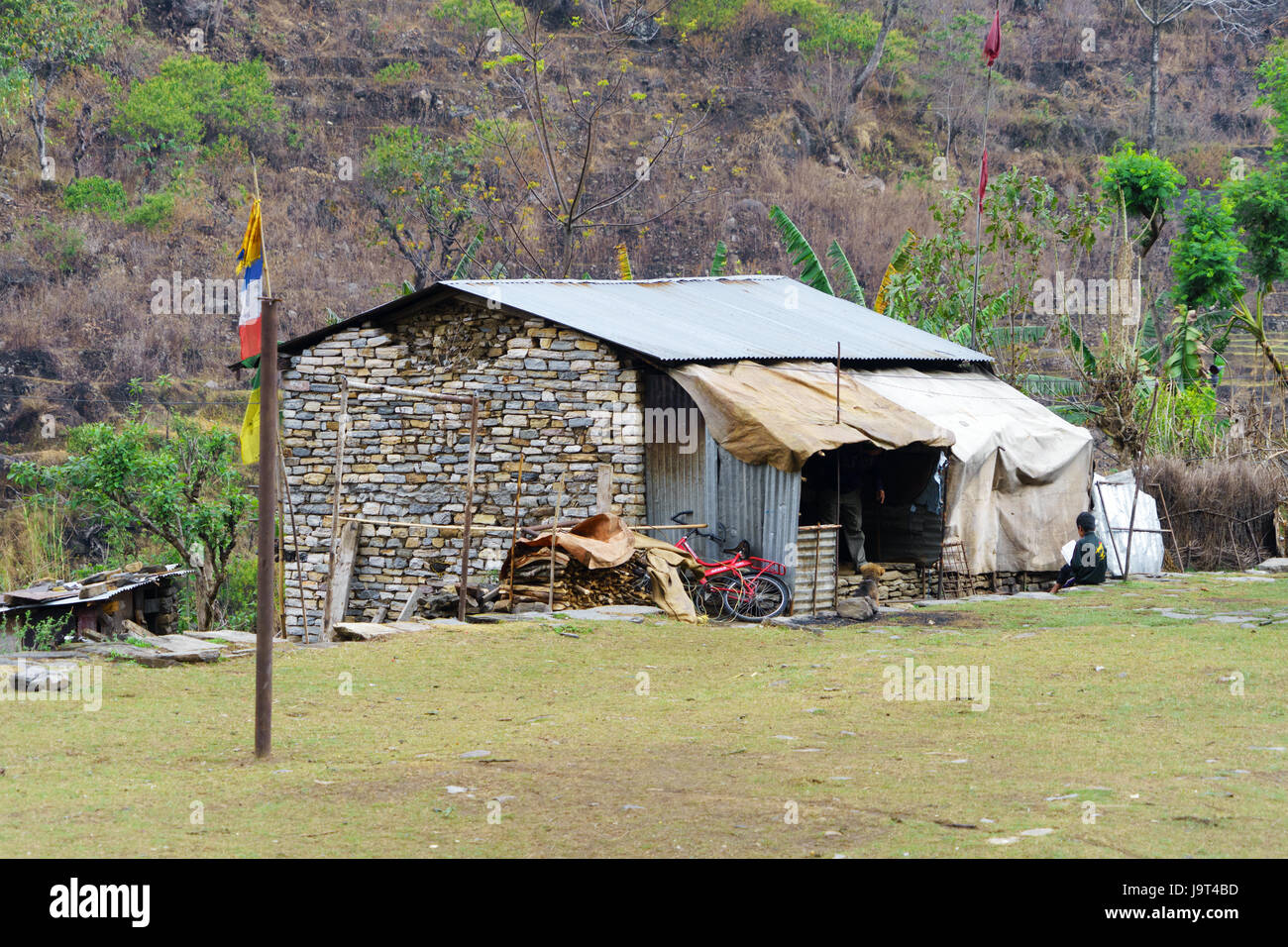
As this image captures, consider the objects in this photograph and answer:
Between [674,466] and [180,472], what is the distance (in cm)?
1044

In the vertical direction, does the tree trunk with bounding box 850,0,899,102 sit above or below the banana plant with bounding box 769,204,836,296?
above

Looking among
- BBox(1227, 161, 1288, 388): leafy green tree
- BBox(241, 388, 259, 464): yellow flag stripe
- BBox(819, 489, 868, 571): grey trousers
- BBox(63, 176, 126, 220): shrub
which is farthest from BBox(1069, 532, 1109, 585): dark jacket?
BBox(63, 176, 126, 220): shrub

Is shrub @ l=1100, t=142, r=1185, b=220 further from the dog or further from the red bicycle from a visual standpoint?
the red bicycle

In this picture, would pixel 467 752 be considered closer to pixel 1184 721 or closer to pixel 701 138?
pixel 1184 721

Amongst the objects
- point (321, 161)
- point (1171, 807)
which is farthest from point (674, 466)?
point (321, 161)

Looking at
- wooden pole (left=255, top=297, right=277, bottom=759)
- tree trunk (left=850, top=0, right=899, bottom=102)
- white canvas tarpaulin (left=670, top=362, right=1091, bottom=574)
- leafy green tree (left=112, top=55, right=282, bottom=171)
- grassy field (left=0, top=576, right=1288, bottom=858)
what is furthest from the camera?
tree trunk (left=850, top=0, right=899, bottom=102)

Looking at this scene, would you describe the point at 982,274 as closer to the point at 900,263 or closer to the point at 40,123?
the point at 900,263

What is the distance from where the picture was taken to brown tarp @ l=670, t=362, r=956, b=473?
14914 millimetres

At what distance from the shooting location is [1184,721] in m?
9.00

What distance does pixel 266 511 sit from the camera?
758 centimetres

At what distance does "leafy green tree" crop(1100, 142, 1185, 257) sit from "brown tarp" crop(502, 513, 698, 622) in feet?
53.3

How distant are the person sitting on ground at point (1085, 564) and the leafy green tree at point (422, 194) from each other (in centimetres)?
1928

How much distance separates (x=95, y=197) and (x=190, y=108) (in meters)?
4.49

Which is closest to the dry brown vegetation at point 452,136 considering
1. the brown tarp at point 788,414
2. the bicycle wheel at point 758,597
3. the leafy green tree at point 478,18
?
the leafy green tree at point 478,18
